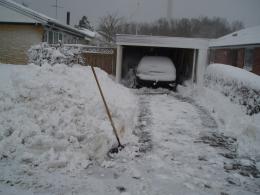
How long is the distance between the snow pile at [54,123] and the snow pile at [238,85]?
2.88m

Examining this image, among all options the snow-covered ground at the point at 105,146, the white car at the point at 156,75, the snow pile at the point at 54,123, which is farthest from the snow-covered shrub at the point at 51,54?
the snow pile at the point at 54,123

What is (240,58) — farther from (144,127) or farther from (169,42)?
(144,127)

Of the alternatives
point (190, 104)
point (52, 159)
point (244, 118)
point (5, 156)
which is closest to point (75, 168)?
point (52, 159)

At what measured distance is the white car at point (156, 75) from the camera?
493 inches

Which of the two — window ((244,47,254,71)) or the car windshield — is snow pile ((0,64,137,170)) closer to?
the car windshield

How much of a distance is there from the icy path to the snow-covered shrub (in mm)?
7059

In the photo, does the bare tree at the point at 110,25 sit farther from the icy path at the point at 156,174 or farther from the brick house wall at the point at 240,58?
the icy path at the point at 156,174

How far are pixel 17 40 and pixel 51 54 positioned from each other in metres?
6.68

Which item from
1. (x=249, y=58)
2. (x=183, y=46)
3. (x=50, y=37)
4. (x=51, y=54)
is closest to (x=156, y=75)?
(x=183, y=46)

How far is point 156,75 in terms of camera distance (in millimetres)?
12547

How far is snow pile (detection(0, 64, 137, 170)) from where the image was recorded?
192 inches

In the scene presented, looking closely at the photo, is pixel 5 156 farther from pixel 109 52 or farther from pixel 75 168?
pixel 109 52

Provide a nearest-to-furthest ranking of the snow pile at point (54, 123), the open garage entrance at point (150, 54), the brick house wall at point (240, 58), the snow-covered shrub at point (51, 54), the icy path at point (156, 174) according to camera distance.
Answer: the icy path at point (156, 174), the snow pile at point (54, 123), the snow-covered shrub at point (51, 54), the open garage entrance at point (150, 54), the brick house wall at point (240, 58)

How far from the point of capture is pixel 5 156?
484 cm
